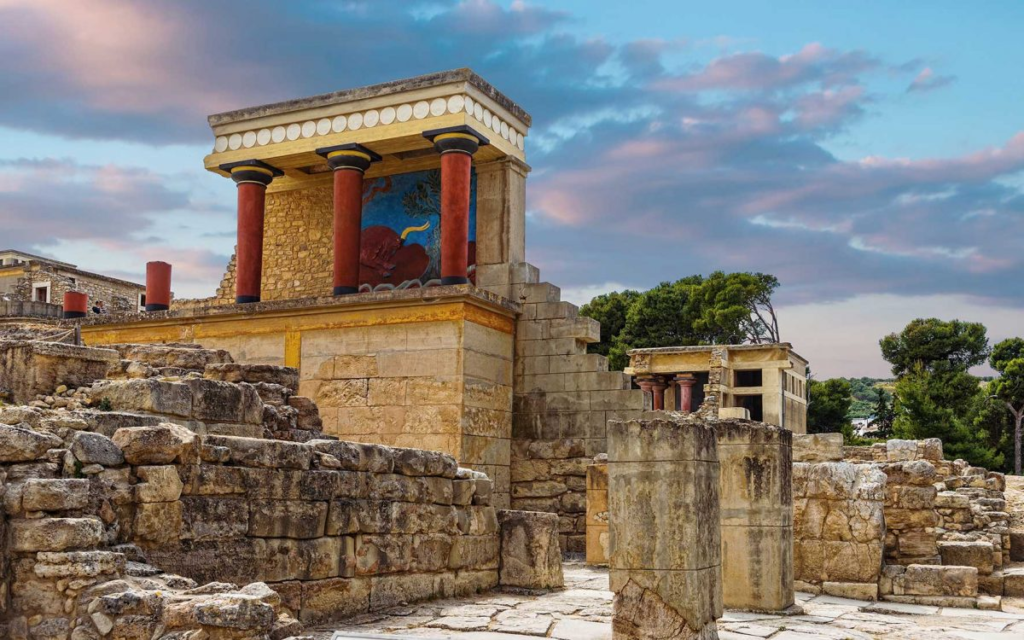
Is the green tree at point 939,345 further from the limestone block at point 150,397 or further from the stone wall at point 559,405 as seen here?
the limestone block at point 150,397

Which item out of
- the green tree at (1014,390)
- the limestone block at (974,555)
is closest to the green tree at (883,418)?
the green tree at (1014,390)

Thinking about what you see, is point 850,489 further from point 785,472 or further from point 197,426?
point 197,426

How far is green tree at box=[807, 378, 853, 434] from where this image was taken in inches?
1748

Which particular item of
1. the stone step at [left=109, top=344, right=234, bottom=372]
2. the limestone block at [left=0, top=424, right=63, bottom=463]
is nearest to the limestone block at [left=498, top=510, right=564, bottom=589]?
the stone step at [left=109, top=344, right=234, bottom=372]

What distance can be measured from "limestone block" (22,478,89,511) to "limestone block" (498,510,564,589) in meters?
4.89

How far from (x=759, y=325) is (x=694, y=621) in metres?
44.7

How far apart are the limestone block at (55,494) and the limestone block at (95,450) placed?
0.90ft

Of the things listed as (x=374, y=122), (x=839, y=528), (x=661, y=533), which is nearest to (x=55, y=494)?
(x=661, y=533)

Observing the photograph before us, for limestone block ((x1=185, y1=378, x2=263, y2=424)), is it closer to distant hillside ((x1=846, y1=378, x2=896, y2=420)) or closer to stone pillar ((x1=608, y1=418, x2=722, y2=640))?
stone pillar ((x1=608, y1=418, x2=722, y2=640))

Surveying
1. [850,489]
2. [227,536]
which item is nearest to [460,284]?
[850,489]

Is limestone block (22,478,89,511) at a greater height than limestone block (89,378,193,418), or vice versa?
limestone block (89,378,193,418)

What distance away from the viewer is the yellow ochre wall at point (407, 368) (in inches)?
537

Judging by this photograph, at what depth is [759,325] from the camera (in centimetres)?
4988

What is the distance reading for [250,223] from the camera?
16906mm
